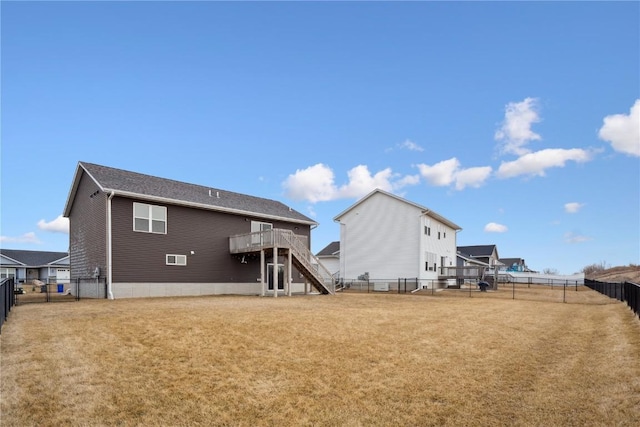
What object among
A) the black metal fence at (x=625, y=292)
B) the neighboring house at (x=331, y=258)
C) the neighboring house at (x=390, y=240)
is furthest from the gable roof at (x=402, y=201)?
the black metal fence at (x=625, y=292)

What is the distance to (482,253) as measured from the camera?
6725 cm

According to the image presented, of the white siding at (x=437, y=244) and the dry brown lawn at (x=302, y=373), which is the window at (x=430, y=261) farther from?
the dry brown lawn at (x=302, y=373)

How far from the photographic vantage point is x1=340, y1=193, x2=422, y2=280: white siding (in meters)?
34.6

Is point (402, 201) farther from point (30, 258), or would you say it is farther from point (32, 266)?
point (30, 258)

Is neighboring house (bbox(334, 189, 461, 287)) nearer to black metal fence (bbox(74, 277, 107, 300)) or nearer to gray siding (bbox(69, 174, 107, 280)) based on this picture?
gray siding (bbox(69, 174, 107, 280))

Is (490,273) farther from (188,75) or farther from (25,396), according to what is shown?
(25,396)

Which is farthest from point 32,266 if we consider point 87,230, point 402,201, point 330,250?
point 402,201

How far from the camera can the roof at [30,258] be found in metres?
54.7

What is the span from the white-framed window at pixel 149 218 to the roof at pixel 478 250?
5674 centimetres

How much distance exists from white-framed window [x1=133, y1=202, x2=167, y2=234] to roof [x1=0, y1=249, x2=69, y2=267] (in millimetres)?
45465

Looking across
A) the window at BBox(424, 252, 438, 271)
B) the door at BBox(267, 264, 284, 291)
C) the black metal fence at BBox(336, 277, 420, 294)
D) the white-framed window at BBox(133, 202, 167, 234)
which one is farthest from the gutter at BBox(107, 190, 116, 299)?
the window at BBox(424, 252, 438, 271)

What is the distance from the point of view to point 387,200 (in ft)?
119

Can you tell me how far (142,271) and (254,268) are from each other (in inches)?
305

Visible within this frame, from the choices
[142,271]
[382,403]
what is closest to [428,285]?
[142,271]
